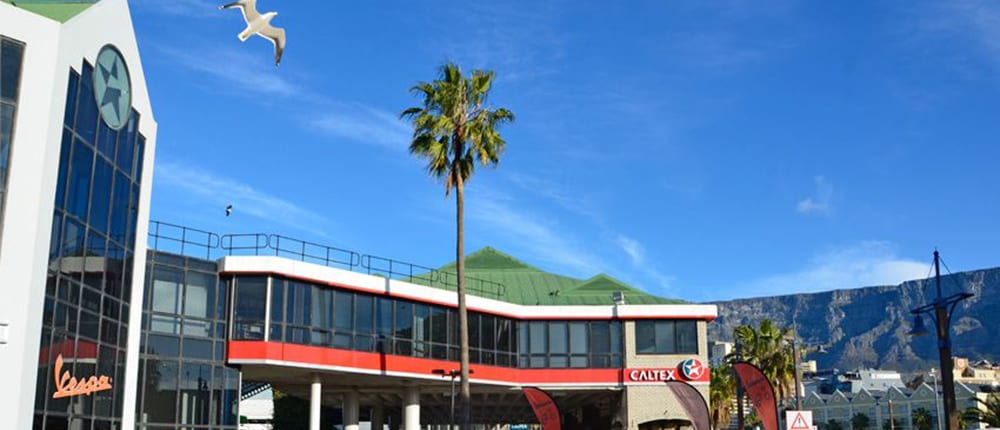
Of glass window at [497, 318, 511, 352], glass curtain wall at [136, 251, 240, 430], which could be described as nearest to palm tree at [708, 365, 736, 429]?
glass window at [497, 318, 511, 352]

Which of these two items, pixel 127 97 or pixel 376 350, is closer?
pixel 127 97

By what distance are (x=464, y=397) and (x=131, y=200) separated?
13.3m

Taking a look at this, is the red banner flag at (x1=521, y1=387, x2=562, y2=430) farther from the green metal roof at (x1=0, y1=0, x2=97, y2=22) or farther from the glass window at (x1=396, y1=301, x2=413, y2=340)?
the green metal roof at (x1=0, y1=0, x2=97, y2=22)

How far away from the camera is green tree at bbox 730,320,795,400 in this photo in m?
62.5

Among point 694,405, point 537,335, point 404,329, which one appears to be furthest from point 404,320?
point 694,405

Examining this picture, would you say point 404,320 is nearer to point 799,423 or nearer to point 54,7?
point 54,7

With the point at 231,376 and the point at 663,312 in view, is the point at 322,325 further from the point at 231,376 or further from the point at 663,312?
the point at 663,312

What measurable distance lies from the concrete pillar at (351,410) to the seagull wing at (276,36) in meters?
22.9

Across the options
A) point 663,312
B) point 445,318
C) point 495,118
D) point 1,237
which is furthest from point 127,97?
point 663,312

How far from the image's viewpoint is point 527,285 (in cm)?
5506

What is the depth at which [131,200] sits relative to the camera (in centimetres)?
3044

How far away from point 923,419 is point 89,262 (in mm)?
166553

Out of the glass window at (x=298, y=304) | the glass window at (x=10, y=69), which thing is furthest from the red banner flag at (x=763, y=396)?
the glass window at (x=298, y=304)

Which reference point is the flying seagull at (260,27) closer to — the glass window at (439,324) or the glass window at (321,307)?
the glass window at (321,307)
